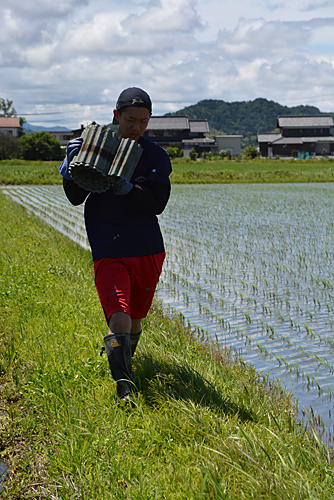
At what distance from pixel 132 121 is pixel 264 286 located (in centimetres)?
396

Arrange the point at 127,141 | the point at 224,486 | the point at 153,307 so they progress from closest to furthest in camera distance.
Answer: the point at 224,486, the point at 127,141, the point at 153,307

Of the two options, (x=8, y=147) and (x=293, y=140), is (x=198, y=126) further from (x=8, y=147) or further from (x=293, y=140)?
(x=8, y=147)

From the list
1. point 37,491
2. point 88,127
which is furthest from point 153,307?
point 37,491

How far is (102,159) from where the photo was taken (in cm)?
263

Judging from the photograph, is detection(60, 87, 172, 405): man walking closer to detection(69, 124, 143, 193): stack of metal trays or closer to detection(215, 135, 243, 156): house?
detection(69, 124, 143, 193): stack of metal trays

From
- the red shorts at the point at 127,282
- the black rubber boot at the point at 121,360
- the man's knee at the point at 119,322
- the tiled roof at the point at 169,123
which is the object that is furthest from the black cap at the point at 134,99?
the tiled roof at the point at 169,123

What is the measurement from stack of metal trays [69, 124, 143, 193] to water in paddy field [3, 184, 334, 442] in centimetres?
170

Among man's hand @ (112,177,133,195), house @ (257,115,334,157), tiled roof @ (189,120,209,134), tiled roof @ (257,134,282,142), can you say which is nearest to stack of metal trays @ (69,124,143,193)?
man's hand @ (112,177,133,195)

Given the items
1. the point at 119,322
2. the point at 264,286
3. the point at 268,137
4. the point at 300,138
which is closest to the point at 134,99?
the point at 119,322

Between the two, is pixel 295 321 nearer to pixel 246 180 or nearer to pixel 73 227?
pixel 73 227

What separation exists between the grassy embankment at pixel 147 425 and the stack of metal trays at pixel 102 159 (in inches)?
42.0

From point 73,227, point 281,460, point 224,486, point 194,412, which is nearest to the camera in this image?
point 224,486

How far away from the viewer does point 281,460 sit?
6.56 ft

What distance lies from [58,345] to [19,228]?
689 centimetres
